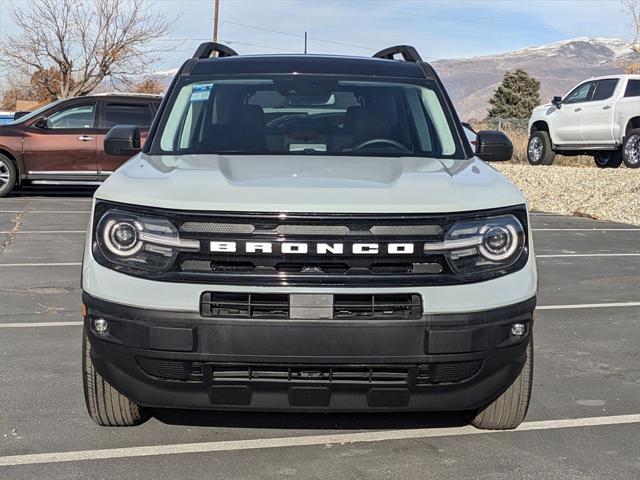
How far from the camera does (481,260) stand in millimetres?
3727

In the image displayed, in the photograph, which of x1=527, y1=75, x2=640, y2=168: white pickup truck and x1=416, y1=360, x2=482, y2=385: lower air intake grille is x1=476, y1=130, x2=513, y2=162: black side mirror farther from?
x1=527, y1=75, x2=640, y2=168: white pickup truck

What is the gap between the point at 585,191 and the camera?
17.5 metres

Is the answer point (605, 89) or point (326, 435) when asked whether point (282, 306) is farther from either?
point (605, 89)

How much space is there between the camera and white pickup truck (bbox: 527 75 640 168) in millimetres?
18797

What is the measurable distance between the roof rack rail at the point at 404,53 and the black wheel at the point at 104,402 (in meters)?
2.82

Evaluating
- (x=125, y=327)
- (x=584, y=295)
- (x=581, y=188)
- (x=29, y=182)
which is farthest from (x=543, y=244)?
(x=29, y=182)

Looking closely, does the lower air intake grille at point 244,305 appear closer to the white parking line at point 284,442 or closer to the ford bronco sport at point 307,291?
the ford bronco sport at point 307,291

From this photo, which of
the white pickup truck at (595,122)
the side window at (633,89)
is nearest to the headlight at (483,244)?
the white pickup truck at (595,122)

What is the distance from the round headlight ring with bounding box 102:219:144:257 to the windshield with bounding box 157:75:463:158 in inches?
43.0

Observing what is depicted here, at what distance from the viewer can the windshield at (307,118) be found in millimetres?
4926

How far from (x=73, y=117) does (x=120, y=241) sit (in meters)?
13.2

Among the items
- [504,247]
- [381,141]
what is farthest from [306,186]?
[381,141]

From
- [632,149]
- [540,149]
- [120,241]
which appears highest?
[120,241]

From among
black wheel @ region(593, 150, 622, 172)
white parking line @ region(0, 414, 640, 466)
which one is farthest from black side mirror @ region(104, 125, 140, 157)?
black wheel @ region(593, 150, 622, 172)
